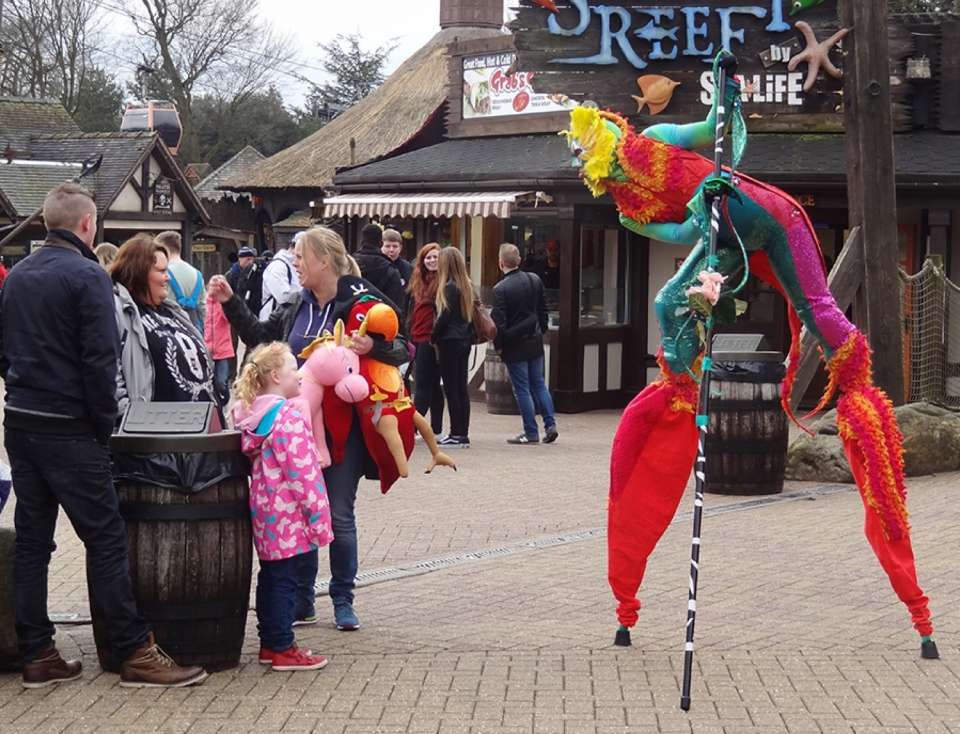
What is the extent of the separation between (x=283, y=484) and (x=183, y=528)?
0.44 meters

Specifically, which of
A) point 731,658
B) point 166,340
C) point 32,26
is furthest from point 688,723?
point 32,26

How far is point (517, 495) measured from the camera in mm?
11219

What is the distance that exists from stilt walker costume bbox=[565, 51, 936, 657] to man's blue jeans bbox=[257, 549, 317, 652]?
53.8 inches

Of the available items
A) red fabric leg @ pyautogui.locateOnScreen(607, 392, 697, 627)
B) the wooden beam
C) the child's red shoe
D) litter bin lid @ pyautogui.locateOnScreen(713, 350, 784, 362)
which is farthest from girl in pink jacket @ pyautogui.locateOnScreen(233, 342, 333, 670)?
the wooden beam

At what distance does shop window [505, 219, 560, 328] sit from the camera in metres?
18.5

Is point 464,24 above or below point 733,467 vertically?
above

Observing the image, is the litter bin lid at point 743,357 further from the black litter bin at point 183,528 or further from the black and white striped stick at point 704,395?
the black litter bin at point 183,528

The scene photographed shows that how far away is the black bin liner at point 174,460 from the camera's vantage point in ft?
19.6

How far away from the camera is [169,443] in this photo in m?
5.99

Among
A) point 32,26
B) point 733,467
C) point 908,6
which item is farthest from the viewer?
point 32,26

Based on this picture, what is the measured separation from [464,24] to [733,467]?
2502cm

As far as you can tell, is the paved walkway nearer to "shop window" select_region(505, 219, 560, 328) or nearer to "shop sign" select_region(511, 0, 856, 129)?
"shop sign" select_region(511, 0, 856, 129)

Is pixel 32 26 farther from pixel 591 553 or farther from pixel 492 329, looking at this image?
pixel 591 553

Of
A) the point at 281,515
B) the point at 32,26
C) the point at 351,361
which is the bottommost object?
the point at 281,515
